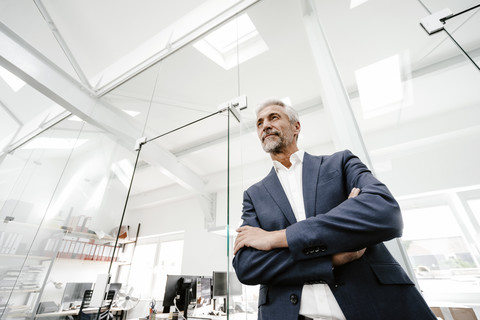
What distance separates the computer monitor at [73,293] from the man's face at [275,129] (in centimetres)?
200

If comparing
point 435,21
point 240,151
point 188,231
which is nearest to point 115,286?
point 188,231

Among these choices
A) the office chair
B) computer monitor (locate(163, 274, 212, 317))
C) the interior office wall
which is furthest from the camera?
computer monitor (locate(163, 274, 212, 317))

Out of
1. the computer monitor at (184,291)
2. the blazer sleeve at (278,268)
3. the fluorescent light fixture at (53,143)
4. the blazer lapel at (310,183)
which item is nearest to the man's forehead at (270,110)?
the blazer lapel at (310,183)

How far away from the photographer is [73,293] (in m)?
1.79

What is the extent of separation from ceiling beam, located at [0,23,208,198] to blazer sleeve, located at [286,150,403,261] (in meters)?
1.82

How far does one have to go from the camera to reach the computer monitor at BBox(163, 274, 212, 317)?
6.75ft

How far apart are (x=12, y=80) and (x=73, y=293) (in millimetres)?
2256

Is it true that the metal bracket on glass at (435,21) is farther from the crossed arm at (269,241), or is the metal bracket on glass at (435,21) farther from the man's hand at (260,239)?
the man's hand at (260,239)

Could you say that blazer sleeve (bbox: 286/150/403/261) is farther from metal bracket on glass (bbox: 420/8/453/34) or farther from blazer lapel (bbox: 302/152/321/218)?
metal bracket on glass (bbox: 420/8/453/34)

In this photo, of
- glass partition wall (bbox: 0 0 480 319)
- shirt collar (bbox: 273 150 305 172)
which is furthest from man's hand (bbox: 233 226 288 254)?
shirt collar (bbox: 273 150 305 172)

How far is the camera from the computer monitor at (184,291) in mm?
2058

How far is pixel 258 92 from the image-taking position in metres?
2.79

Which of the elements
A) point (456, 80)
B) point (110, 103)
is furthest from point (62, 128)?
point (456, 80)

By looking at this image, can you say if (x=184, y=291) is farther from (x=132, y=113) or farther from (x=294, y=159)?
(x=132, y=113)
